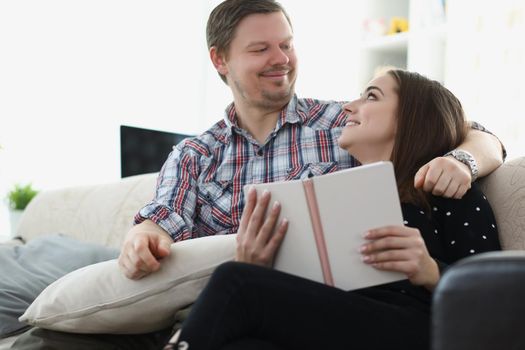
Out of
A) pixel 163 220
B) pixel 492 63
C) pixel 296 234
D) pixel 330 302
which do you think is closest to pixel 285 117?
pixel 163 220

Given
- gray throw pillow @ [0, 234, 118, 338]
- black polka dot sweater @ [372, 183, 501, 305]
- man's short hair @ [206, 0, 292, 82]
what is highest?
man's short hair @ [206, 0, 292, 82]

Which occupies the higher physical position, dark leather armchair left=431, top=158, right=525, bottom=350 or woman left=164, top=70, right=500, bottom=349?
dark leather armchair left=431, top=158, right=525, bottom=350

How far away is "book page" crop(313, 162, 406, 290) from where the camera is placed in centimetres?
88

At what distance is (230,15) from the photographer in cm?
173

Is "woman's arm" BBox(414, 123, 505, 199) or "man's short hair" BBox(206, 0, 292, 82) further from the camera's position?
"man's short hair" BBox(206, 0, 292, 82)

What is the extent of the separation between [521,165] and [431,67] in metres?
2.25

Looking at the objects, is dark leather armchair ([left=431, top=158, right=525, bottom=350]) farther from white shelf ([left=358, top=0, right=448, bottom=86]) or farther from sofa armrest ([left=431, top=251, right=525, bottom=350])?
white shelf ([left=358, top=0, right=448, bottom=86])

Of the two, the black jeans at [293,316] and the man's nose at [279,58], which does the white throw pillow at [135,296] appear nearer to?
the black jeans at [293,316]

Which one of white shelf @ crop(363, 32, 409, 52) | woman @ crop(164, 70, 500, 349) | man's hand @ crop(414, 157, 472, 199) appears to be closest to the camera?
woman @ crop(164, 70, 500, 349)

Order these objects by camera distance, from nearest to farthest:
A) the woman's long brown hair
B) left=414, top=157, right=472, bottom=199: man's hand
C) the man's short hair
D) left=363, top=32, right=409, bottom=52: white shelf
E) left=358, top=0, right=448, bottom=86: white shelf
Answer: left=414, top=157, right=472, bottom=199: man's hand < the woman's long brown hair < the man's short hair < left=358, top=0, right=448, bottom=86: white shelf < left=363, top=32, right=409, bottom=52: white shelf

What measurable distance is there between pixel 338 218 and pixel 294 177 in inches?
23.9

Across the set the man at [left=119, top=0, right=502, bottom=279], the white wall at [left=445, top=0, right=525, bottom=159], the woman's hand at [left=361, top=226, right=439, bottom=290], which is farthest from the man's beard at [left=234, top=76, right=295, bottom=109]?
the white wall at [left=445, top=0, right=525, bottom=159]

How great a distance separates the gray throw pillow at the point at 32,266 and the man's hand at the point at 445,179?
932 mm

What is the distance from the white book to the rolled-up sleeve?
0.48 m
